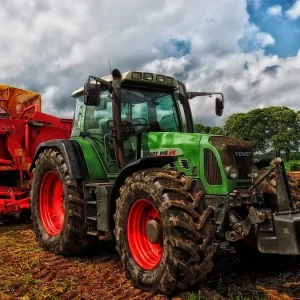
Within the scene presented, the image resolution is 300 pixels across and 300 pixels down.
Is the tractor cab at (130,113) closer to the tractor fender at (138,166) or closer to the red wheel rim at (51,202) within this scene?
the tractor fender at (138,166)

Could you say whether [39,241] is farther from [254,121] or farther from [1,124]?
[254,121]

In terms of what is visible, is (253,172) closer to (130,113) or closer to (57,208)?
(130,113)

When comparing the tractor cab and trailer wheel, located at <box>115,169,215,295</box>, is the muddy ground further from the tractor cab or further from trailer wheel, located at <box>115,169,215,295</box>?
the tractor cab

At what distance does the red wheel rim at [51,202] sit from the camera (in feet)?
22.6

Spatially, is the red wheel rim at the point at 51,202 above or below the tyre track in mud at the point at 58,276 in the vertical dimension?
above

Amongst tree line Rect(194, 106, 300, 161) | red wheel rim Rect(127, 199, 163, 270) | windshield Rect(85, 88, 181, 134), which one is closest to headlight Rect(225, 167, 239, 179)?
red wheel rim Rect(127, 199, 163, 270)

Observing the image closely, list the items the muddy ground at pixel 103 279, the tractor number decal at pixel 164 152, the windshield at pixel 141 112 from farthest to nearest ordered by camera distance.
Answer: the windshield at pixel 141 112 → the tractor number decal at pixel 164 152 → the muddy ground at pixel 103 279

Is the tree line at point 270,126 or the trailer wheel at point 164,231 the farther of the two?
the tree line at point 270,126

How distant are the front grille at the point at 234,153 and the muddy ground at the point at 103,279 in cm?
121

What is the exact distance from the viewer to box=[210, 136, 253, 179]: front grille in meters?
4.88

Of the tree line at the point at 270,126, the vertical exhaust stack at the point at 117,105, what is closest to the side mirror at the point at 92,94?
the vertical exhaust stack at the point at 117,105

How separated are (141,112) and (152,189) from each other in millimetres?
1843

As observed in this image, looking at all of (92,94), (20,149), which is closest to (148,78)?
(92,94)

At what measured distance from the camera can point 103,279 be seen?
16.5ft
